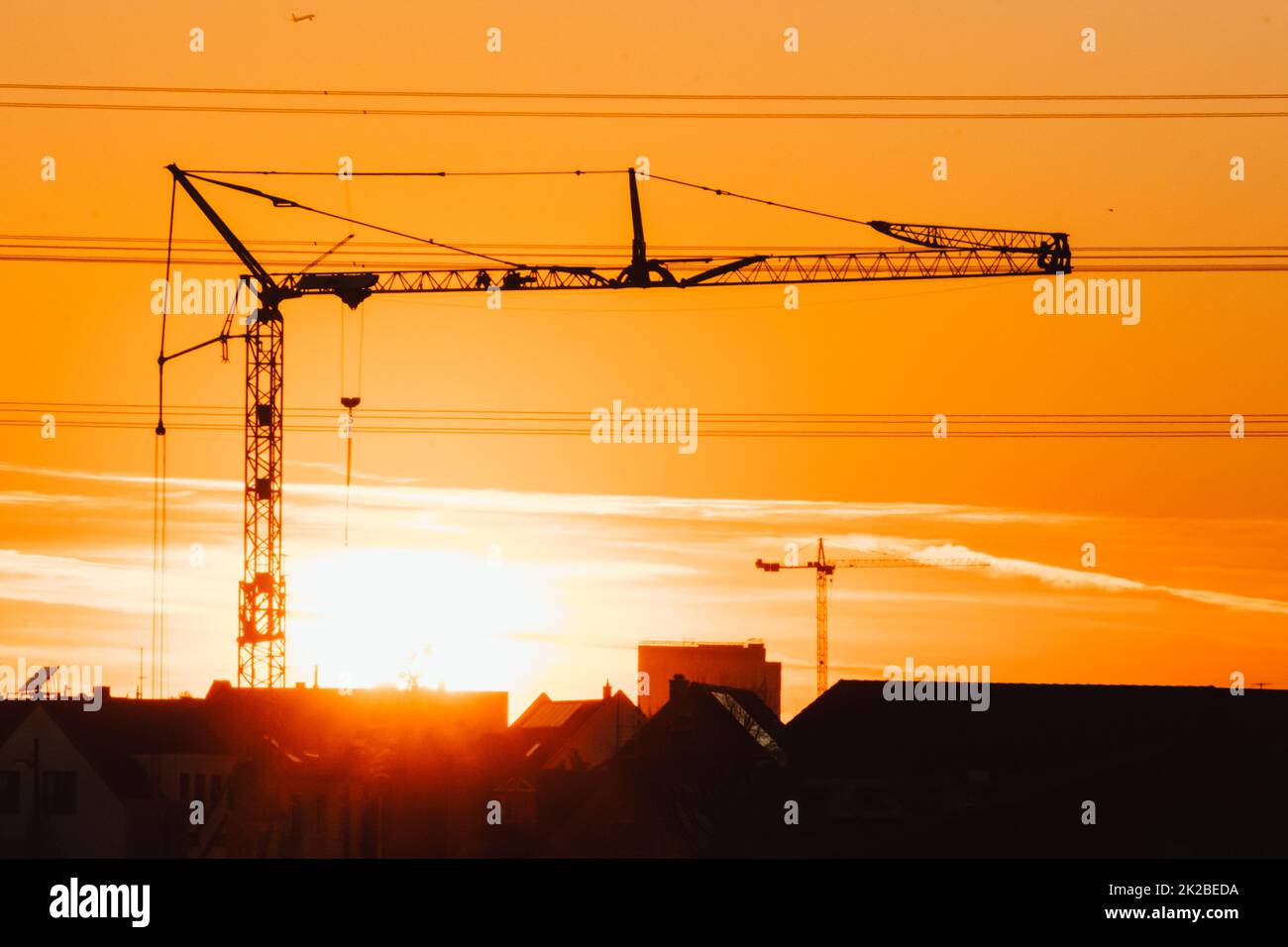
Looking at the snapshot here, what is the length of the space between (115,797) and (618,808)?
80.5 feet

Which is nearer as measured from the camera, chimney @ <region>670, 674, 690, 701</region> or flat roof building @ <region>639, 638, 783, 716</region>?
chimney @ <region>670, 674, 690, 701</region>

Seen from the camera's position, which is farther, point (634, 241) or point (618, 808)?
point (634, 241)

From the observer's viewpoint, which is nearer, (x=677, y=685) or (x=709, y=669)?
(x=677, y=685)

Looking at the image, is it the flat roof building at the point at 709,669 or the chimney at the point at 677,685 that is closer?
the chimney at the point at 677,685

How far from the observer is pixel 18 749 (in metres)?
101

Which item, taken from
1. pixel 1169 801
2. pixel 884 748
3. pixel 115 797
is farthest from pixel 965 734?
pixel 115 797

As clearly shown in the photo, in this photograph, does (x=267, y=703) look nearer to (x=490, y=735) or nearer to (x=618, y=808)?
(x=490, y=735)
